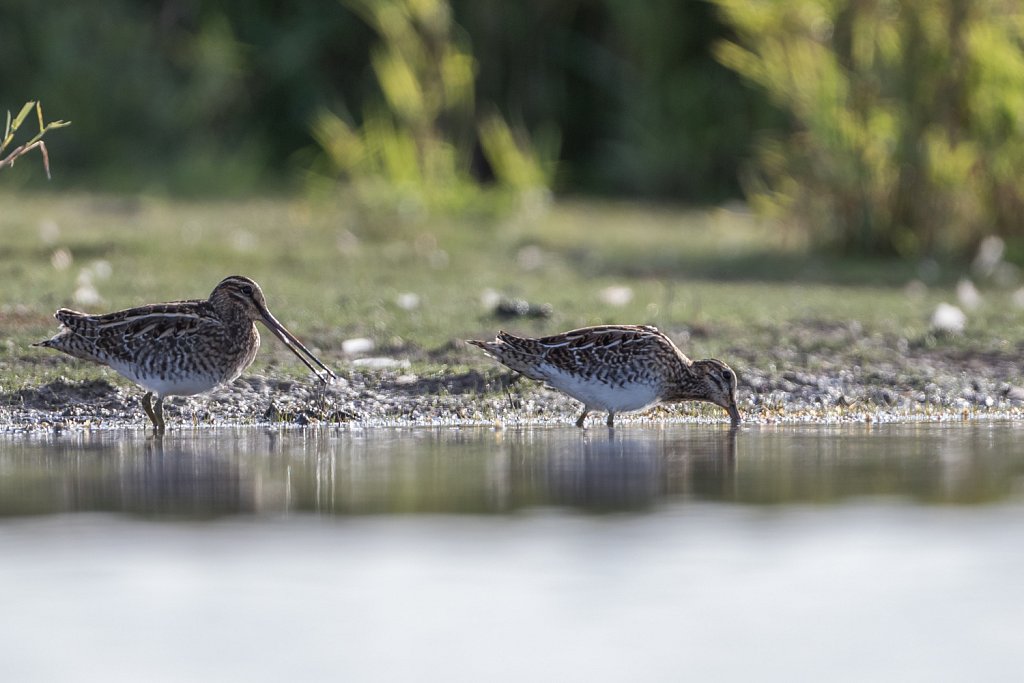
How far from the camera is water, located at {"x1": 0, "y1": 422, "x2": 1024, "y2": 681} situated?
504 centimetres

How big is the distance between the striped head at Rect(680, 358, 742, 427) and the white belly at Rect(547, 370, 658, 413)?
266 mm

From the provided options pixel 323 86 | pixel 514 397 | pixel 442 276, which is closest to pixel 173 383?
pixel 514 397

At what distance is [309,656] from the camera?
5043mm

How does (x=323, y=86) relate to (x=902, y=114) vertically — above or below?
above

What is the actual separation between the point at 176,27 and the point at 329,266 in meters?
7.85

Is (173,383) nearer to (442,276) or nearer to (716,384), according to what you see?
(716,384)

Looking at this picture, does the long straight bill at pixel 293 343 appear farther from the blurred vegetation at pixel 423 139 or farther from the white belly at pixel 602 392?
the blurred vegetation at pixel 423 139

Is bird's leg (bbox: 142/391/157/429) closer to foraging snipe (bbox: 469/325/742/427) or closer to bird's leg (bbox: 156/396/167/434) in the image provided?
bird's leg (bbox: 156/396/167/434)

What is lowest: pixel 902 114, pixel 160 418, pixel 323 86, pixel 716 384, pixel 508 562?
pixel 508 562

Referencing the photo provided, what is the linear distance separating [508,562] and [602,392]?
10.8 feet

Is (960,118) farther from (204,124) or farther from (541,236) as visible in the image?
(204,124)

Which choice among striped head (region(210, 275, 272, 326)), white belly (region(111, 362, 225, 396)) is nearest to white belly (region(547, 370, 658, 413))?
striped head (region(210, 275, 272, 326))

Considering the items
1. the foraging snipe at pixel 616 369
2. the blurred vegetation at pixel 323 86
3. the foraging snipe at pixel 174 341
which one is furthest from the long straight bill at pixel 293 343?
A: the blurred vegetation at pixel 323 86

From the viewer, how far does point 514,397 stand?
9.85 m
